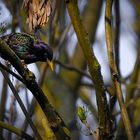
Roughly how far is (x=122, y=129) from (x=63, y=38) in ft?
2.32

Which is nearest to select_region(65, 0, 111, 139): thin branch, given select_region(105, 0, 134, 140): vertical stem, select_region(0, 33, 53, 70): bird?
select_region(105, 0, 134, 140): vertical stem

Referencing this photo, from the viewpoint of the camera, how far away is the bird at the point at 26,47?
1.68m

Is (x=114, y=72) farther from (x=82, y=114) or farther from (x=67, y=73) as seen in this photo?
(x=67, y=73)

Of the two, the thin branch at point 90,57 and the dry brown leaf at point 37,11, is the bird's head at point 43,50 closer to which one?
Answer: the dry brown leaf at point 37,11

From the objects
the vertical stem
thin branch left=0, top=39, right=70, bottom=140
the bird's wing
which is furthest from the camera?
the bird's wing

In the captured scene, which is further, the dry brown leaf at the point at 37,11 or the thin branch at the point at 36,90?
the dry brown leaf at the point at 37,11

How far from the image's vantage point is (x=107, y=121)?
1.48 m

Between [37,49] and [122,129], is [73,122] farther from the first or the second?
[37,49]

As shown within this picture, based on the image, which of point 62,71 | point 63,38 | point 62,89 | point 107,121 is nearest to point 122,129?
point 63,38

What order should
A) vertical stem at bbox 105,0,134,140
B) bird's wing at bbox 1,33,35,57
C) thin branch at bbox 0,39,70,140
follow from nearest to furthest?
thin branch at bbox 0,39,70,140 → vertical stem at bbox 105,0,134,140 → bird's wing at bbox 1,33,35,57

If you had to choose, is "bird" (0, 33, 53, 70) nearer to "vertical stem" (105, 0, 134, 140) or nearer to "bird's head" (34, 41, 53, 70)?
"bird's head" (34, 41, 53, 70)

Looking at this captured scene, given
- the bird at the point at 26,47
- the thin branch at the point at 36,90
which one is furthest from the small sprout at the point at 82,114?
the bird at the point at 26,47

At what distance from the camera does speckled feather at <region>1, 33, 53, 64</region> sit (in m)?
1.68

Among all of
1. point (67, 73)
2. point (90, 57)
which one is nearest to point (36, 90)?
point (90, 57)
